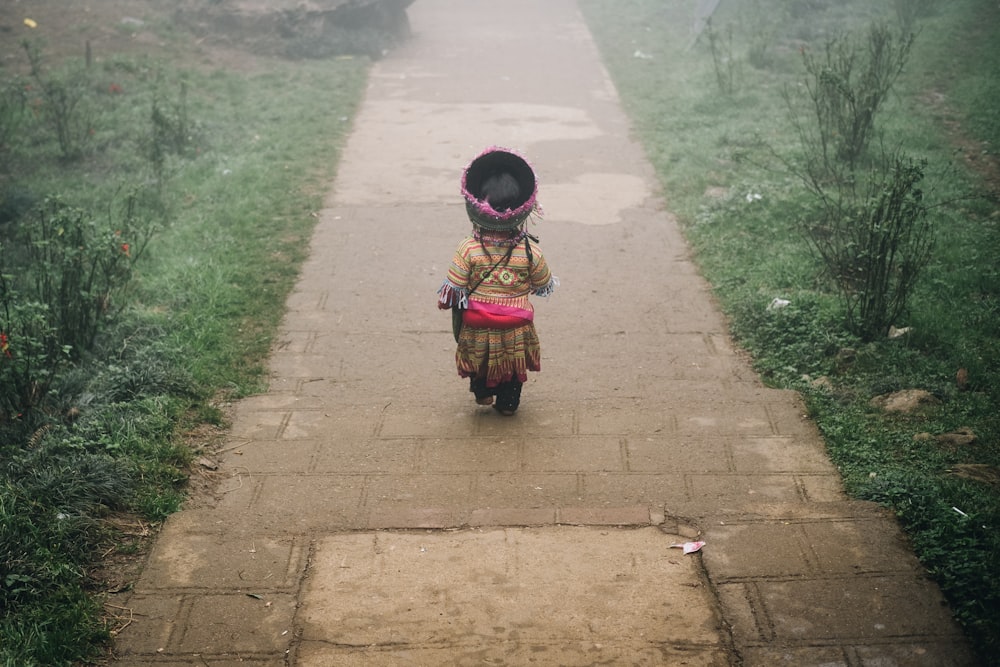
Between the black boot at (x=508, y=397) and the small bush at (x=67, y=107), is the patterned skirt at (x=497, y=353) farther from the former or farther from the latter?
the small bush at (x=67, y=107)

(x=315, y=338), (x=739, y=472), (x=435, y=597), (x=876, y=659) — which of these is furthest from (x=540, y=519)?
(x=315, y=338)

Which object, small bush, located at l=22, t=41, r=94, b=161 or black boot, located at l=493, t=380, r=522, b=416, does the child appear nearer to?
black boot, located at l=493, t=380, r=522, b=416

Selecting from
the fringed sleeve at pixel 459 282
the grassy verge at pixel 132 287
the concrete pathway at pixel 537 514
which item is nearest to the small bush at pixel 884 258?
the concrete pathway at pixel 537 514

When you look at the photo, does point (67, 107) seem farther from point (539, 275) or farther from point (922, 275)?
point (922, 275)

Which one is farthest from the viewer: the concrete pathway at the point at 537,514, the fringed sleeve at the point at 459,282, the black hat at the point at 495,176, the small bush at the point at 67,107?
the small bush at the point at 67,107

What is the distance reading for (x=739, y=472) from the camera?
415 cm

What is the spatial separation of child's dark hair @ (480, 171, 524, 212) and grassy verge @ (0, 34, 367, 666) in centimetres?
182

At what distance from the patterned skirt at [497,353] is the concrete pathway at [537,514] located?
285mm

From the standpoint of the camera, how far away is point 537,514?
3.85m

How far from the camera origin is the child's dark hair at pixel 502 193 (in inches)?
168

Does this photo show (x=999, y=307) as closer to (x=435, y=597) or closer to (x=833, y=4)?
(x=435, y=597)

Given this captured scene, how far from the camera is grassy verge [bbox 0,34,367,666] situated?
3.55m

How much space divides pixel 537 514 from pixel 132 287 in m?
3.77

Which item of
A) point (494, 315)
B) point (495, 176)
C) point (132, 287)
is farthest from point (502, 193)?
point (132, 287)
